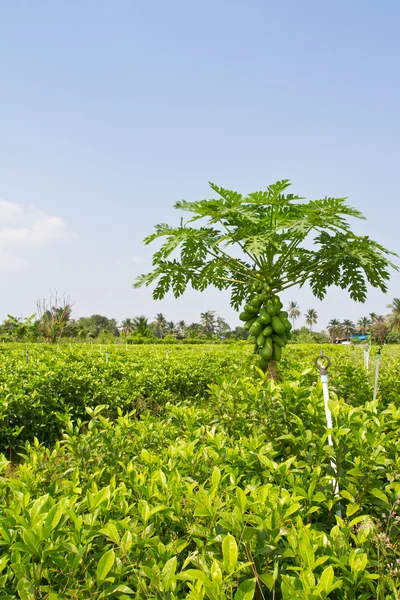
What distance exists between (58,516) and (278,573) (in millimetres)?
792

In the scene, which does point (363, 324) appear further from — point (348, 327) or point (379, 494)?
point (379, 494)

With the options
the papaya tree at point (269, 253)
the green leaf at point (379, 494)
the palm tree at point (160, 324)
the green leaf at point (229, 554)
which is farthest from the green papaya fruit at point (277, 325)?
the palm tree at point (160, 324)

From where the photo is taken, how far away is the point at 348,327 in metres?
96.2

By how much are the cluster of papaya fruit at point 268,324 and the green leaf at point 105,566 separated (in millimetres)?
3057

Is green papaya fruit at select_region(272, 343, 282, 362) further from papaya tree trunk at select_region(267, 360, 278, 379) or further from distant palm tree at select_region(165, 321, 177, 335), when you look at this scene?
distant palm tree at select_region(165, 321, 177, 335)

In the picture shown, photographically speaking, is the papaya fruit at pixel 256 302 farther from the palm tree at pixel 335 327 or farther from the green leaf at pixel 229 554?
the palm tree at pixel 335 327

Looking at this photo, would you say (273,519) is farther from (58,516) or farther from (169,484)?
(58,516)

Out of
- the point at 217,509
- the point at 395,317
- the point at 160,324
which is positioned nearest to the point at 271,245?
the point at 217,509

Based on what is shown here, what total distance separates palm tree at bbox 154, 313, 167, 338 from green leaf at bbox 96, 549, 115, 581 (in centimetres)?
8849

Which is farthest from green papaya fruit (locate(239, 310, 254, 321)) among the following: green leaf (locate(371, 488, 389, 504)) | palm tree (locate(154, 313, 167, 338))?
palm tree (locate(154, 313, 167, 338))

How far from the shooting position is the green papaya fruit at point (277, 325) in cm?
422

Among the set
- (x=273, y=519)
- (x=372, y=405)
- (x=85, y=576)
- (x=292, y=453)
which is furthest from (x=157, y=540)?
(x=372, y=405)

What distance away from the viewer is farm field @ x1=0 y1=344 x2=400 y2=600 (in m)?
1.41

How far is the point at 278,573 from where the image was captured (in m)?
1.55
